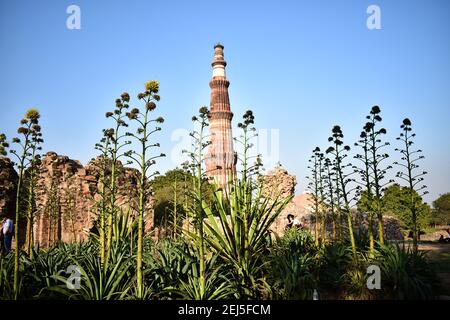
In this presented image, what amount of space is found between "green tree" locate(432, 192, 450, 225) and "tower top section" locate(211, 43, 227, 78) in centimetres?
3846

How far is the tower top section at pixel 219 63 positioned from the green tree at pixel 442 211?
38459 mm

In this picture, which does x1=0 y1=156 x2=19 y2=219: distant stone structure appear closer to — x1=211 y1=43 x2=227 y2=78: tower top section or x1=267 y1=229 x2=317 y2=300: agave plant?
x1=267 y1=229 x2=317 y2=300: agave plant

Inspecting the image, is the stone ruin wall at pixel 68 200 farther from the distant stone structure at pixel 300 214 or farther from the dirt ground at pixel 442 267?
the dirt ground at pixel 442 267

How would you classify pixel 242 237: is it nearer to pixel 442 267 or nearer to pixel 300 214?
pixel 442 267

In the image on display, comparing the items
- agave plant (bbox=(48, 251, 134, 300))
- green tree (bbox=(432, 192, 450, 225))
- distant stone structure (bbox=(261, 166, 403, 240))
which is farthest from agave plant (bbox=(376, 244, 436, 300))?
green tree (bbox=(432, 192, 450, 225))

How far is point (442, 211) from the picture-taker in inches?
1857

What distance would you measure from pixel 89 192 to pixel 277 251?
1162cm

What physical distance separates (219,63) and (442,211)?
141 feet

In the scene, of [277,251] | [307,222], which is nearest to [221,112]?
[307,222]

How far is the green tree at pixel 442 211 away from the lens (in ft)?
139

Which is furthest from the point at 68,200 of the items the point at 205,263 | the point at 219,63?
the point at 219,63
